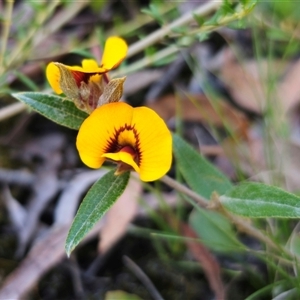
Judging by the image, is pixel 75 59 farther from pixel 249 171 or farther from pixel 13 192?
pixel 249 171

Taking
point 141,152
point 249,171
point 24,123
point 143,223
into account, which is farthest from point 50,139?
point 141,152

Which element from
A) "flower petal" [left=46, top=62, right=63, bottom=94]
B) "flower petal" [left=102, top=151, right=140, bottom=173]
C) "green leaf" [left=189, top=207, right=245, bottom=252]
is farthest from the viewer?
"green leaf" [left=189, top=207, right=245, bottom=252]

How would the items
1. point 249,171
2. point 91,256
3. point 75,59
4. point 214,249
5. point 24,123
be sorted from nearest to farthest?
point 214,249 → point 91,256 → point 249,171 → point 24,123 → point 75,59

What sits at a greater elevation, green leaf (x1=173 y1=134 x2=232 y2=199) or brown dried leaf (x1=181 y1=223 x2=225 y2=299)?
green leaf (x1=173 y1=134 x2=232 y2=199)

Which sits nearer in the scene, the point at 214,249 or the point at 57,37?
the point at 214,249

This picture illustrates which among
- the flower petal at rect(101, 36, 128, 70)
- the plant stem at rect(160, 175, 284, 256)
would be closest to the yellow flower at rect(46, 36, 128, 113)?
the flower petal at rect(101, 36, 128, 70)

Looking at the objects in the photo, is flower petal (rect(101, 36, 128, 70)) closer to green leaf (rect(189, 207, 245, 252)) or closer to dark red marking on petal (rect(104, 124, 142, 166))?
dark red marking on petal (rect(104, 124, 142, 166))

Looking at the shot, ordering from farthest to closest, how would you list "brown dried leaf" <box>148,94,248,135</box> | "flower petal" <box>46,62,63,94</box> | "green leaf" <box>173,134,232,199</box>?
"brown dried leaf" <box>148,94,248,135</box>
"green leaf" <box>173,134,232,199</box>
"flower petal" <box>46,62,63,94</box>

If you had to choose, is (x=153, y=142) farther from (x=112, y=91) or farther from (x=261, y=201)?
(x=261, y=201)
